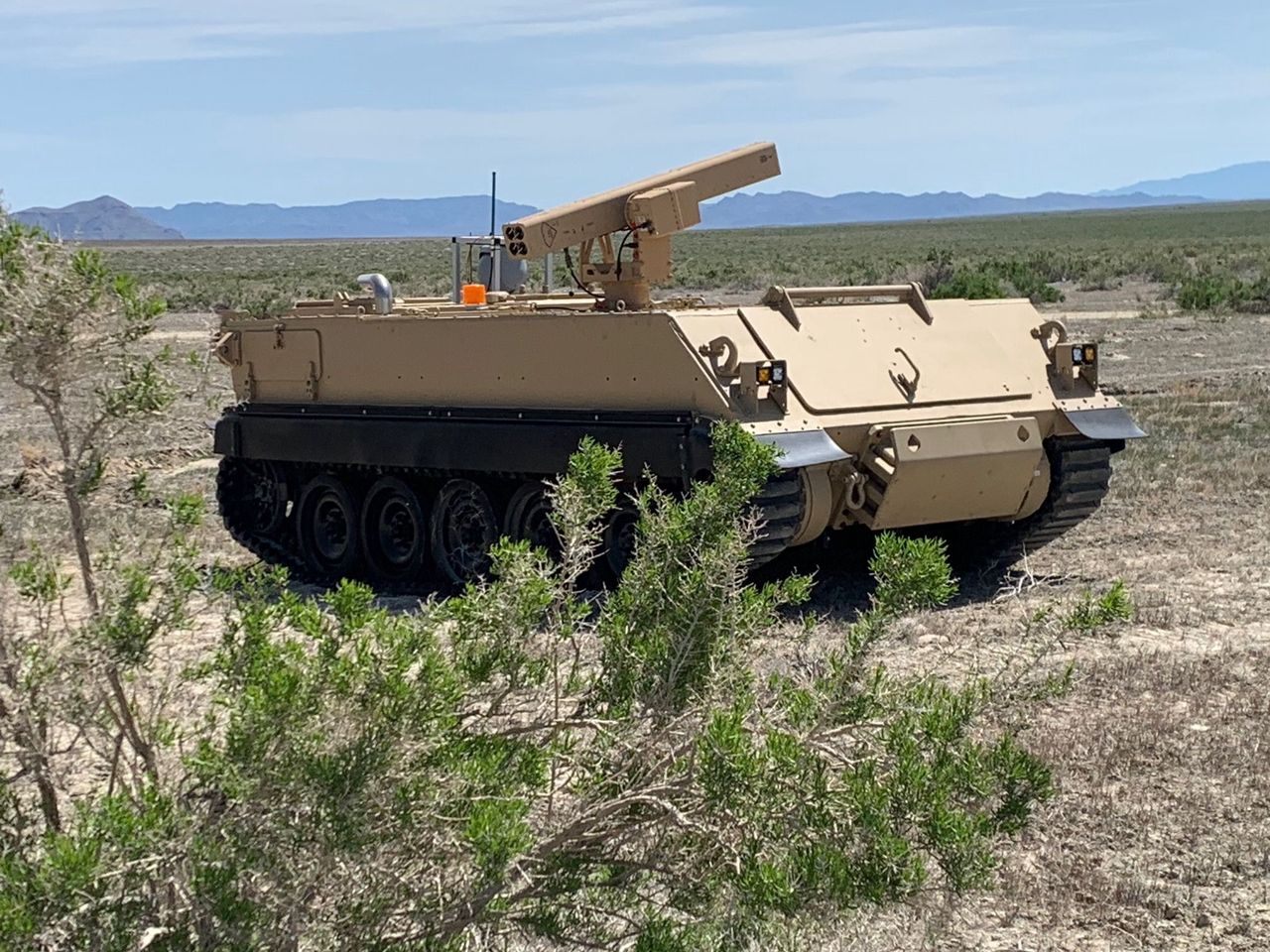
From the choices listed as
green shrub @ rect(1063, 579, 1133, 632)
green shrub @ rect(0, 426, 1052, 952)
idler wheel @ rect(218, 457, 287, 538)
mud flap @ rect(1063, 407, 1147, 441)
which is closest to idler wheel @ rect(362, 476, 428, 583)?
idler wheel @ rect(218, 457, 287, 538)

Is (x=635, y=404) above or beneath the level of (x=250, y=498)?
above

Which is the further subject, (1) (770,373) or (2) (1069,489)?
(2) (1069,489)

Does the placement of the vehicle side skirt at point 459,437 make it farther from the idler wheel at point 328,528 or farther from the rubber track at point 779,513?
the rubber track at point 779,513

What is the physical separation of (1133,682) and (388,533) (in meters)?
5.73

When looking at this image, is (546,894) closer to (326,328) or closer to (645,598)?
(645,598)

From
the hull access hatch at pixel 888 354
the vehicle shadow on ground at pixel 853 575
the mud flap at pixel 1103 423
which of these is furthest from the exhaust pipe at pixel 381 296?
the mud flap at pixel 1103 423

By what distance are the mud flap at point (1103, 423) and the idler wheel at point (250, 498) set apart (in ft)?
18.5

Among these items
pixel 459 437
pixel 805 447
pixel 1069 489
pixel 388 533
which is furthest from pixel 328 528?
pixel 1069 489

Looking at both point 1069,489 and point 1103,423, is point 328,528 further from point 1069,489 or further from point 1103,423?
point 1103,423

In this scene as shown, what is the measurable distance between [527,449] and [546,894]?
6877mm

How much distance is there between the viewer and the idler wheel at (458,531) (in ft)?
40.0

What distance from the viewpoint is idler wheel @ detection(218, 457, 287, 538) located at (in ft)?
46.1

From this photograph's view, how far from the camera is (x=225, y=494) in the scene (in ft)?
46.6

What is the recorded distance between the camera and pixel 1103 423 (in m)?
11.9
